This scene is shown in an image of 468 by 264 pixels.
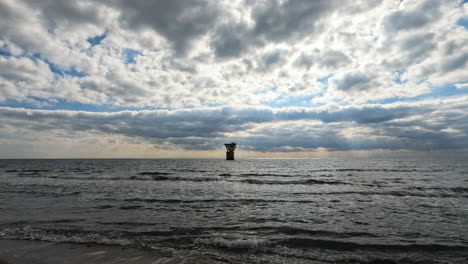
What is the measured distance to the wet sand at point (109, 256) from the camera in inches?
224

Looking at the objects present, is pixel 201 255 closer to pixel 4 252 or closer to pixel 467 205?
pixel 4 252

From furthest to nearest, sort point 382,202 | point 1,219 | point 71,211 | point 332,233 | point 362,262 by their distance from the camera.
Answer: point 382,202 → point 71,211 → point 1,219 → point 332,233 → point 362,262

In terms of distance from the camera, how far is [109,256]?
600cm

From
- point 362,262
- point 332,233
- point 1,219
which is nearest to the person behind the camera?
point 362,262

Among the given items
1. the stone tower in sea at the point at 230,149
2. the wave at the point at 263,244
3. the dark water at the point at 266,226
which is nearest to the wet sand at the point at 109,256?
the wave at the point at 263,244

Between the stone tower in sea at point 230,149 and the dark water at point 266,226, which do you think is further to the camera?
the stone tower in sea at point 230,149

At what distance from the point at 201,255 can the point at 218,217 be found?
440 cm

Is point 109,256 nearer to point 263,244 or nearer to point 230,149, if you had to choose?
point 263,244

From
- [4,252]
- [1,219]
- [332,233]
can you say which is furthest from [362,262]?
[1,219]

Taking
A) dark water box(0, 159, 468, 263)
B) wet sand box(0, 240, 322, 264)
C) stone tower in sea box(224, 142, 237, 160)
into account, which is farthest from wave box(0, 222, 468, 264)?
stone tower in sea box(224, 142, 237, 160)

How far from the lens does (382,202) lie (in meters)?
13.9

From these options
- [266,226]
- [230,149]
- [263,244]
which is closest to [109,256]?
[263,244]

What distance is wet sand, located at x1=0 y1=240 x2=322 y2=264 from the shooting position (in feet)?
18.7

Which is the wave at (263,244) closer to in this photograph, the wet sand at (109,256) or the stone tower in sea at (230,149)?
the wet sand at (109,256)
